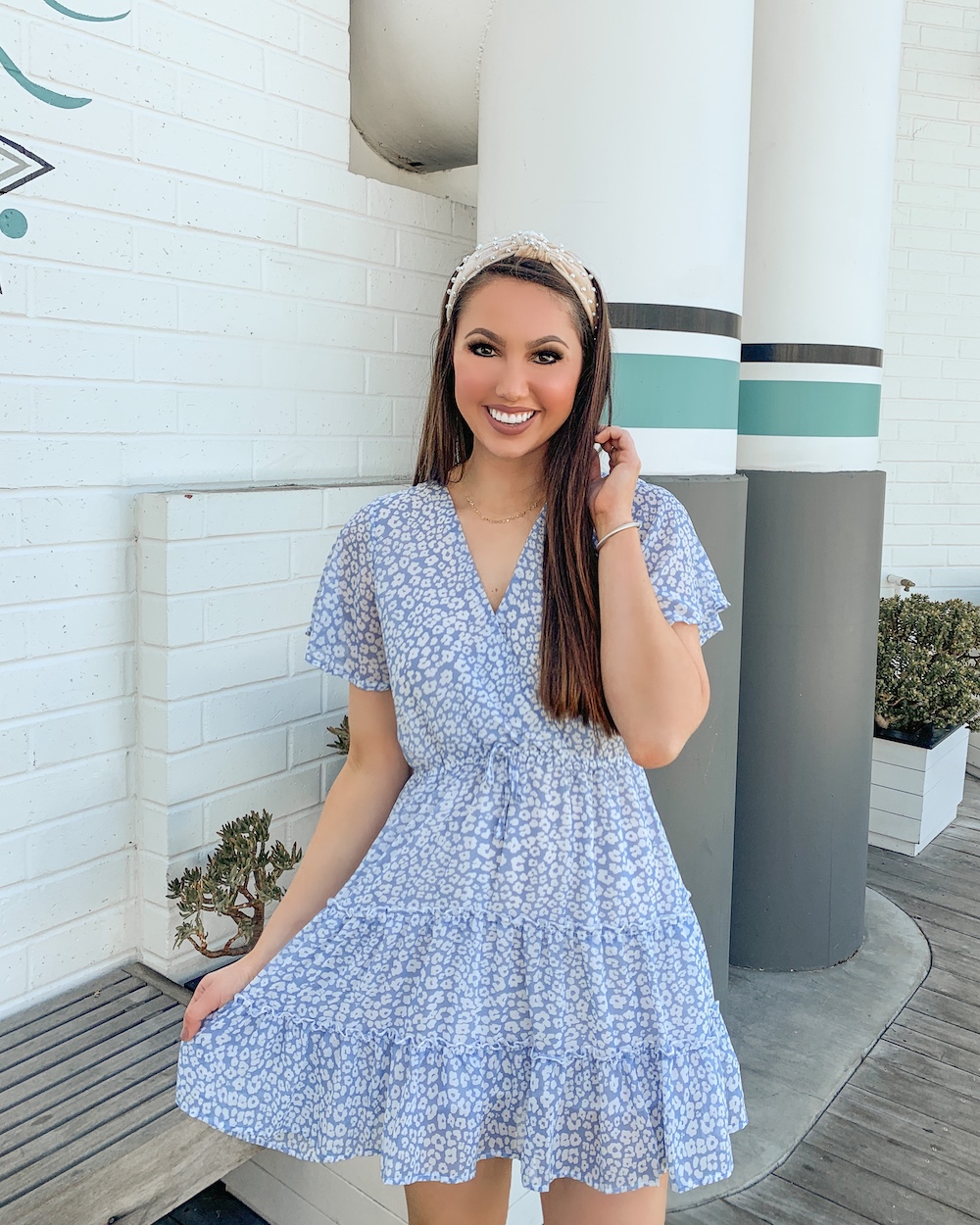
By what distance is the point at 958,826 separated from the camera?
4.37 metres

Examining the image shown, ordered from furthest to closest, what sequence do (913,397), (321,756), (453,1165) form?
1. (913,397)
2. (321,756)
3. (453,1165)

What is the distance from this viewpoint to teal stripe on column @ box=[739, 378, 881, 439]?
9.80 ft

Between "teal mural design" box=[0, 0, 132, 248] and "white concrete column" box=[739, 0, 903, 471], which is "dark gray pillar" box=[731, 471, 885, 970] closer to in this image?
"white concrete column" box=[739, 0, 903, 471]

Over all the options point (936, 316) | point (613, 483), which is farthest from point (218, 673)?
point (936, 316)

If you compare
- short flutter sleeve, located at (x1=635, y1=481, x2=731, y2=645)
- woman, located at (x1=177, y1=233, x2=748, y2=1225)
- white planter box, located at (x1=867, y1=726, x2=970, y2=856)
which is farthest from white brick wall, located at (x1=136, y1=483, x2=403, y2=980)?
white planter box, located at (x1=867, y1=726, x2=970, y2=856)

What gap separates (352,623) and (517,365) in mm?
411

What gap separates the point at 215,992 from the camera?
1341mm

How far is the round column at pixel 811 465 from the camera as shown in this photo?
289 centimetres

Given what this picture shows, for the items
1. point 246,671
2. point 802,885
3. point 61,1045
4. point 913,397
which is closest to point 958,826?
point 802,885

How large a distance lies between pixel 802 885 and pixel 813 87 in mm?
2166

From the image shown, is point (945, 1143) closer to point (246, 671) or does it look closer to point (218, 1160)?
point (218, 1160)

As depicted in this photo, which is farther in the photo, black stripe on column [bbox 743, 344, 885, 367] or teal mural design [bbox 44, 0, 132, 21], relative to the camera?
black stripe on column [bbox 743, 344, 885, 367]

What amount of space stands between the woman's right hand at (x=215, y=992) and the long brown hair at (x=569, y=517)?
51 centimetres

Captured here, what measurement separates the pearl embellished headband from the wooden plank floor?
70.9 inches
